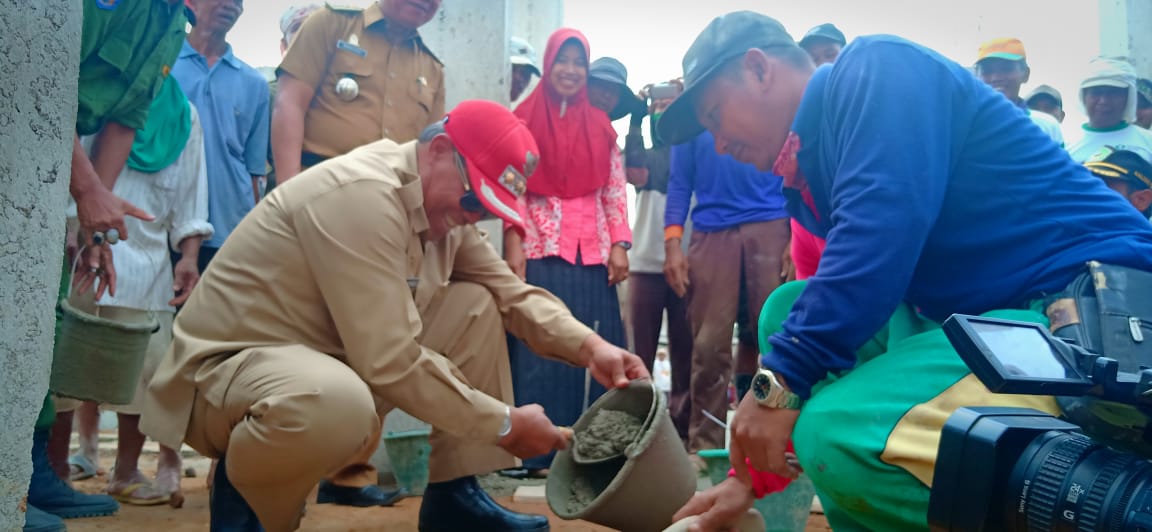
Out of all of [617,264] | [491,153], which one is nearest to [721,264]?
[617,264]

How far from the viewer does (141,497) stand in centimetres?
316

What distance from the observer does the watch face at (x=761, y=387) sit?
1717mm

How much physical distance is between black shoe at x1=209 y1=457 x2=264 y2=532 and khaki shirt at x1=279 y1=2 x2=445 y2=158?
63.7 inches

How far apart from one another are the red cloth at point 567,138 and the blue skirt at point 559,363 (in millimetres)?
351

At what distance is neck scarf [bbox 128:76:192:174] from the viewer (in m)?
3.41

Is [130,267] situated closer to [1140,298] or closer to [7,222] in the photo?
[7,222]

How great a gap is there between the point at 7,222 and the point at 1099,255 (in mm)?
1774

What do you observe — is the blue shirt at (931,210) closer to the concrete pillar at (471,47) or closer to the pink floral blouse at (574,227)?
the pink floral blouse at (574,227)

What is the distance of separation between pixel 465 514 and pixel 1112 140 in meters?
3.82

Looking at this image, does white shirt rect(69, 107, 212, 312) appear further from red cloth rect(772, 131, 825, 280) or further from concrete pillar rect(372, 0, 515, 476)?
red cloth rect(772, 131, 825, 280)

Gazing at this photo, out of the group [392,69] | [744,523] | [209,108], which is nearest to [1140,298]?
[744,523]

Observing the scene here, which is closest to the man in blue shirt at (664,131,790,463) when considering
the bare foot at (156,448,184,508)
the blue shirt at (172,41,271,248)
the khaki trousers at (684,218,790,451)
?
the khaki trousers at (684,218,790,451)

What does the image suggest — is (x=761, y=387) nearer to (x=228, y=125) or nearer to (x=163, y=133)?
(x=163, y=133)

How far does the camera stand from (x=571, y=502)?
2498mm
